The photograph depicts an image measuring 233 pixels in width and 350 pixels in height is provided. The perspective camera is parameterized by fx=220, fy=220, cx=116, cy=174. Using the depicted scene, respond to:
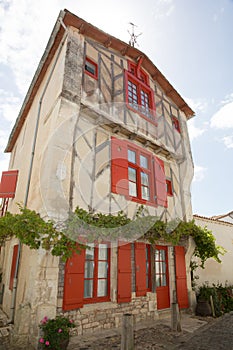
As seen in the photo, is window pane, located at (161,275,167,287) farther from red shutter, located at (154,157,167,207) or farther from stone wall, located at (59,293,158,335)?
red shutter, located at (154,157,167,207)

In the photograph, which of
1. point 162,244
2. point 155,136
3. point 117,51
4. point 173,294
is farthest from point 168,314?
point 117,51

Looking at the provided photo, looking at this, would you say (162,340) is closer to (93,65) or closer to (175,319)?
(175,319)

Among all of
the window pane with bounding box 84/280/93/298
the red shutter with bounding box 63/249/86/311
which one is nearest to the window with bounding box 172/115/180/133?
the red shutter with bounding box 63/249/86/311

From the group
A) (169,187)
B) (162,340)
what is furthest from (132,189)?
(162,340)

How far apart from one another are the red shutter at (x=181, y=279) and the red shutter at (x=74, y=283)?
9.65ft

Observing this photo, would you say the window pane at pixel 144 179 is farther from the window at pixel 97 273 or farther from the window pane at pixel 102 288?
the window pane at pixel 102 288

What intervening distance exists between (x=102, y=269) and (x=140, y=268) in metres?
0.96

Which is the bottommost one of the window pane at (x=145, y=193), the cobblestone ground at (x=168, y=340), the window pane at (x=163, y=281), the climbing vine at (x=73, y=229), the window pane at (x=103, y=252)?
the cobblestone ground at (x=168, y=340)

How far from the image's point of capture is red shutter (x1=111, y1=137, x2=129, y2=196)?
203 inches

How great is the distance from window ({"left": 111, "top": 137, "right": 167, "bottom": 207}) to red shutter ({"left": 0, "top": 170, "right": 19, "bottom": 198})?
10.3ft

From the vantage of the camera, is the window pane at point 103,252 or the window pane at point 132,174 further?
the window pane at point 132,174

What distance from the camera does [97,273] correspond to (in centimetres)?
442

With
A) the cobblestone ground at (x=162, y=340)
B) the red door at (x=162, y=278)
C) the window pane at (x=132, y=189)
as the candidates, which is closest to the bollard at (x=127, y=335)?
the cobblestone ground at (x=162, y=340)

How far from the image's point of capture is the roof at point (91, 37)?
5.68 metres
